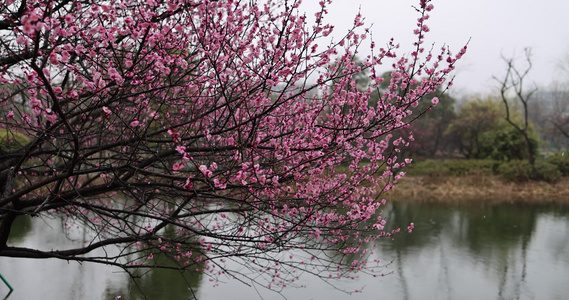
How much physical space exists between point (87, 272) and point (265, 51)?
5.85 m

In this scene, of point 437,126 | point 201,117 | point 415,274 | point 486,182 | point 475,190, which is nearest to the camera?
point 201,117

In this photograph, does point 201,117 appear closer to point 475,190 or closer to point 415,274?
point 415,274

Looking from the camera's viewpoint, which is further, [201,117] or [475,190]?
[475,190]

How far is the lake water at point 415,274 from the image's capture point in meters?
6.57

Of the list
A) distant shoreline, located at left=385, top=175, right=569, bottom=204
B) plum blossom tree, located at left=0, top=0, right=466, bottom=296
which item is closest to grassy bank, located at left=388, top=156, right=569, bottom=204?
distant shoreline, located at left=385, top=175, right=569, bottom=204

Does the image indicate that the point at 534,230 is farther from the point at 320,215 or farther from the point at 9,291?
the point at 9,291

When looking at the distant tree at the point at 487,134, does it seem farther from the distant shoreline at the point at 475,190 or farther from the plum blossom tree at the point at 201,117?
the plum blossom tree at the point at 201,117

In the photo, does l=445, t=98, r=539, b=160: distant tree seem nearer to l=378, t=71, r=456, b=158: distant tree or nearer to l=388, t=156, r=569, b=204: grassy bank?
l=378, t=71, r=456, b=158: distant tree

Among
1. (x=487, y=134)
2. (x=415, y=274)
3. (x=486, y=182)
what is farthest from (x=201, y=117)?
(x=487, y=134)

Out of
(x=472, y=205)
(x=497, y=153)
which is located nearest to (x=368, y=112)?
(x=472, y=205)

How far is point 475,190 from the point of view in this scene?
16.4 metres

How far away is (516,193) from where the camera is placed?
52.4 ft

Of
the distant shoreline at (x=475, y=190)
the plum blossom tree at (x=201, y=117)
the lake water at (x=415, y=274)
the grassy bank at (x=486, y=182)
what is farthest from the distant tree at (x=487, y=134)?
the plum blossom tree at (x=201, y=117)

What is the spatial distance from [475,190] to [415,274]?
33.4ft
